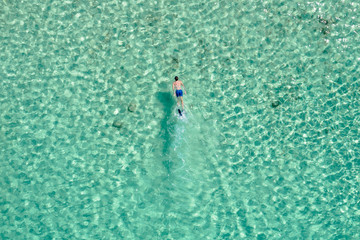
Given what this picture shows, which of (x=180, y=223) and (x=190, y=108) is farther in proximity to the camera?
(x=190, y=108)

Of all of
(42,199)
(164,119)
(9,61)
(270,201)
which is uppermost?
(9,61)

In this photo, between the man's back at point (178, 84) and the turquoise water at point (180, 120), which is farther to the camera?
the man's back at point (178, 84)

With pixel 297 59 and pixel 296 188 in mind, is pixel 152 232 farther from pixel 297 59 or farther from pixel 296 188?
pixel 297 59

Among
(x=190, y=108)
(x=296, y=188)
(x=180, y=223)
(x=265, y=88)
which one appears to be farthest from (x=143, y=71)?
(x=296, y=188)

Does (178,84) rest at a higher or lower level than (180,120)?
higher

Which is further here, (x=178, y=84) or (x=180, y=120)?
(x=180, y=120)

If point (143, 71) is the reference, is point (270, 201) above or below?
below

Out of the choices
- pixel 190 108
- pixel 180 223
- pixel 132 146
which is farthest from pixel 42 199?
pixel 190 108

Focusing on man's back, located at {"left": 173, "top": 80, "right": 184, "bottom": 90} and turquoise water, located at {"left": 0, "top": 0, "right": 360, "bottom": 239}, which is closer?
turquoise water, located at {"left": 0, "top": 0, "right": 360, "bottom": 239}
